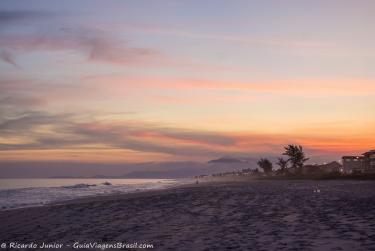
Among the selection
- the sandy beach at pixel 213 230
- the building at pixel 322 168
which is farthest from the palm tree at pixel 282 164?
the sandy beach at pixel 213 230

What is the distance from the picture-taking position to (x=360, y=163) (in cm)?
9806

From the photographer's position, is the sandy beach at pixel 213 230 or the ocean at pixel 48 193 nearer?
the sandy beach at pixel 213 230

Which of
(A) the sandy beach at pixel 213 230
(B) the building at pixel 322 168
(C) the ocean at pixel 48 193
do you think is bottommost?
(A) the sandy beach at pixel 213 230

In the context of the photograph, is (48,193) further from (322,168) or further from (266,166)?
(266,166)

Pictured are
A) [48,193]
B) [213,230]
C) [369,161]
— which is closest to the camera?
[213,230]

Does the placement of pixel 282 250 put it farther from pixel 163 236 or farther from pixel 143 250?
pixel 163 236

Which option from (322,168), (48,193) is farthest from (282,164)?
(48,193)

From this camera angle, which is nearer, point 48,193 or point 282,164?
point 48,193

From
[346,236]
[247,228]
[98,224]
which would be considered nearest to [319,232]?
[346,236]

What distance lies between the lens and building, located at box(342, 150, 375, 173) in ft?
286

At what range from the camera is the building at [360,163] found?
286 ft

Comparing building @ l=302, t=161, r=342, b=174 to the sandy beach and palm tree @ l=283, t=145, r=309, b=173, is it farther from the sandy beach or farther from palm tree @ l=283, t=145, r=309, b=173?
the sandy beach

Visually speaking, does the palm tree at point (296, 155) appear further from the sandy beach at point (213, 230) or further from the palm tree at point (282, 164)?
the sandy beach at point (213, 230)

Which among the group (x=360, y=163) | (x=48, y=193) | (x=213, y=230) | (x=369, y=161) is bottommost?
(x=213, y=230)
